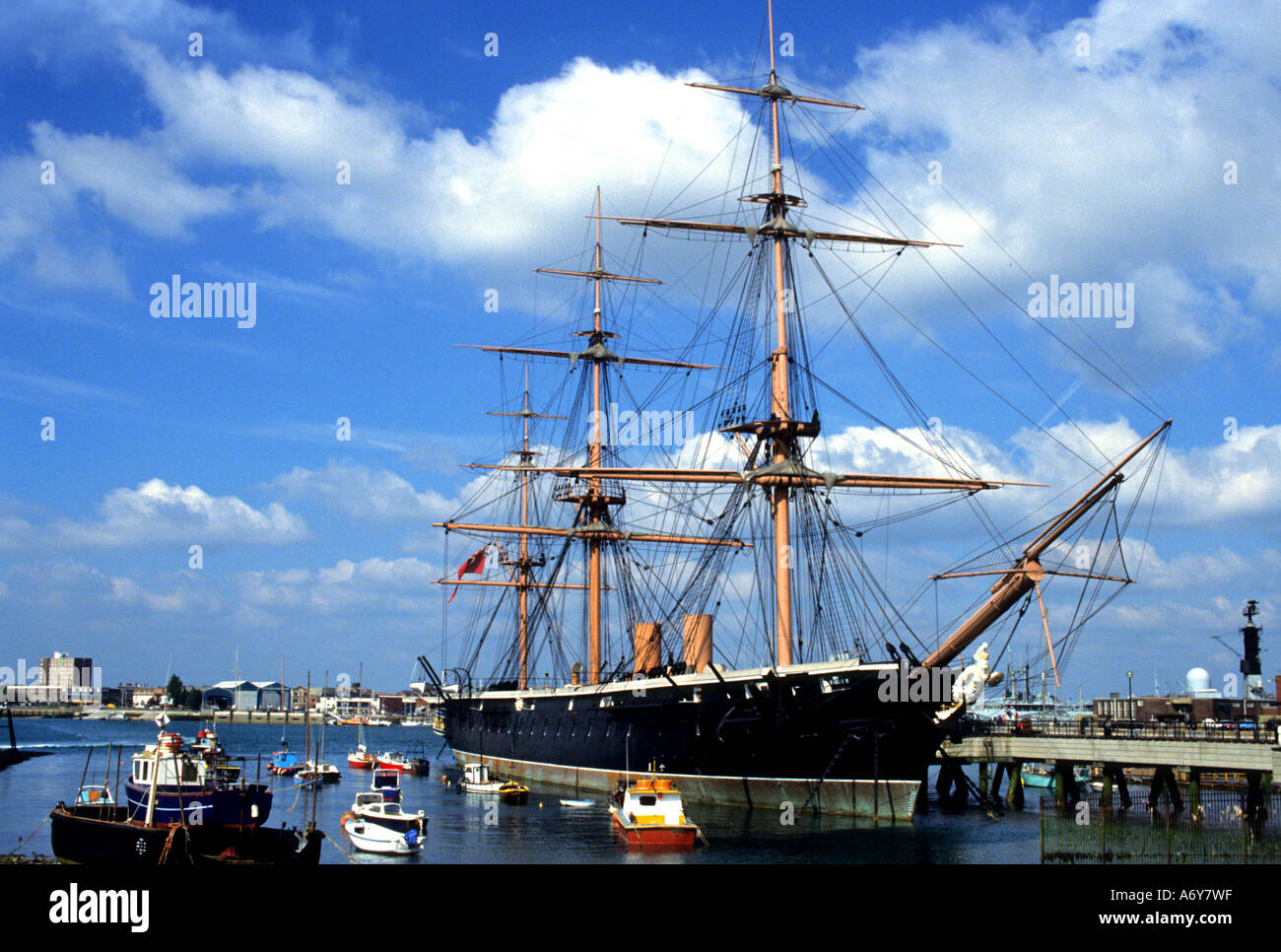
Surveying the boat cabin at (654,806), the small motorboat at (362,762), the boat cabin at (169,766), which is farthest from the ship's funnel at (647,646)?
the small motorboat at (362,762)

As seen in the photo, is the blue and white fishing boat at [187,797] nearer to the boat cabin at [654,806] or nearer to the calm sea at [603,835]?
the calm sea at [603,835]

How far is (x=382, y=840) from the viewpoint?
40.1m

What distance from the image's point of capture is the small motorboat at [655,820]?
40.2 meters

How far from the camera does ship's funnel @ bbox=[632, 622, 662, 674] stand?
66.1 m

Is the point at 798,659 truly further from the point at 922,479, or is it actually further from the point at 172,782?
the point at 172,782

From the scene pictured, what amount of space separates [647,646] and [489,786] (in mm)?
11532

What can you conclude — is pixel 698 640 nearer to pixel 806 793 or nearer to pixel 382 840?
pixel 806 793

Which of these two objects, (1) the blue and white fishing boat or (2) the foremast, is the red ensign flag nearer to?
(2) the foremast

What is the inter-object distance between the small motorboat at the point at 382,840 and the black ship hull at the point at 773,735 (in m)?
14.3

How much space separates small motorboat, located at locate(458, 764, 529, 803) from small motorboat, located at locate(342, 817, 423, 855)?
68.9 ft

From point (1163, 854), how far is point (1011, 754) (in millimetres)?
29194

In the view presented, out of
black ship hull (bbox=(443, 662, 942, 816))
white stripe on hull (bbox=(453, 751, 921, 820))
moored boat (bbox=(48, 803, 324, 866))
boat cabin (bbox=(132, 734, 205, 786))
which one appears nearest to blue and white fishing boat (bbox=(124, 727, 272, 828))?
boat cabin (bbox=(132, 734, 205, 786))

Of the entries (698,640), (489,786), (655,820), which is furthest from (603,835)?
(489,786)
